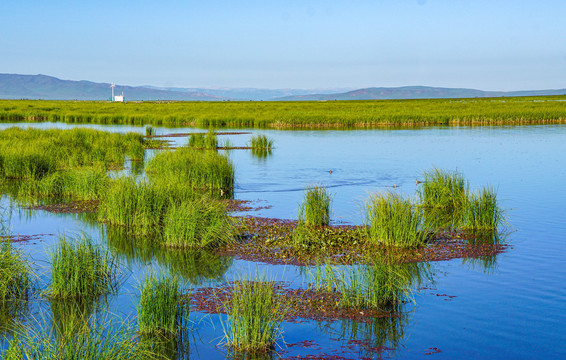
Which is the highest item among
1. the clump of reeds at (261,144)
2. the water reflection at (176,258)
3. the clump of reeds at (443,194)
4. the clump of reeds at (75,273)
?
the clump of reeds at (261,144)

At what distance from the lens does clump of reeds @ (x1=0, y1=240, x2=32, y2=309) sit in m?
9.79

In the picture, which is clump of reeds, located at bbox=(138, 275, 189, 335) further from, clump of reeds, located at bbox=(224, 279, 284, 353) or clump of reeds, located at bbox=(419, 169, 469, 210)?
clump of reeds, located at bbox=(419, 169, 469, 210)

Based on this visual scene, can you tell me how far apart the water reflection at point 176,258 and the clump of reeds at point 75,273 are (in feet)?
5.29

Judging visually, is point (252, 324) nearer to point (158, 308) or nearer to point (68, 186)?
point (158, 308)

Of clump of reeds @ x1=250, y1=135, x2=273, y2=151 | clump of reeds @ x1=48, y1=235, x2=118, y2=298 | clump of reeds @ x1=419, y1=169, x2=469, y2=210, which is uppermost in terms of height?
clump of reeds @ x1=250, y1=135, x2=273, y2=151

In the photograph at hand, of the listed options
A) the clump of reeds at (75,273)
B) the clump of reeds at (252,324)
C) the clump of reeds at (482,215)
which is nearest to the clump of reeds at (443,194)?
the clump of reeds at (482,215)

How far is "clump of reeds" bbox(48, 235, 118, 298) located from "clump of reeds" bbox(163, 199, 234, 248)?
9.31ft

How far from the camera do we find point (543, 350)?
824cm

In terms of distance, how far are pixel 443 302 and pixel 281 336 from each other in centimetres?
321

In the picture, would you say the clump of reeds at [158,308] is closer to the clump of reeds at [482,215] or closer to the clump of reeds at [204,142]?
the clump of reeds at [482,215]

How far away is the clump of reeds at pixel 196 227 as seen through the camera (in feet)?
44.0

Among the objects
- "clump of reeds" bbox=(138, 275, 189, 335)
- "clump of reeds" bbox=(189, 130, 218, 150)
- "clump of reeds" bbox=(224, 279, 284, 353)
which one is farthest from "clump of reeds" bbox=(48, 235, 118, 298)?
"clump of reeds" bbox=(189, 130, 218, 150)

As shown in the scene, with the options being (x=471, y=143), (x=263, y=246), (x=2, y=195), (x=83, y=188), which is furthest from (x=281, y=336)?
(x=471, y=143)

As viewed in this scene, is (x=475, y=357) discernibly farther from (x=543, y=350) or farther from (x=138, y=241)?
(x=138, y=241)
